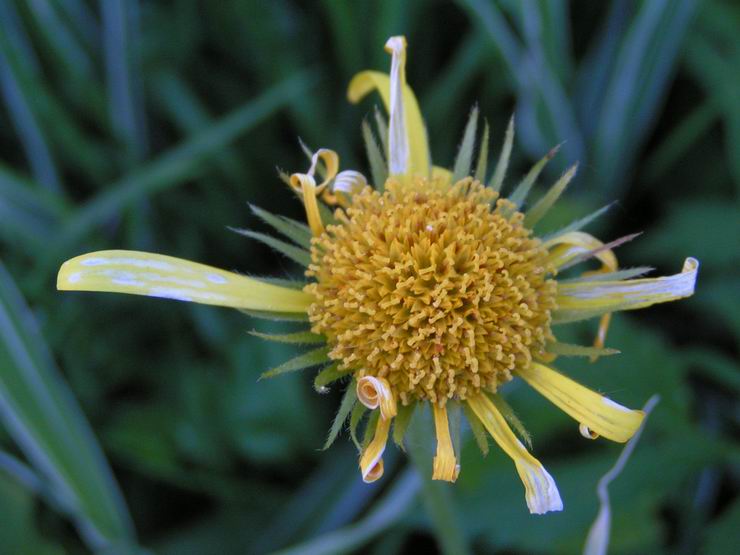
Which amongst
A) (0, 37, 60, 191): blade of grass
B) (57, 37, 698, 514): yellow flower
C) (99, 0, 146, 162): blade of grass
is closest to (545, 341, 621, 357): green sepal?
(57, 37, 698, 514): yellow flower

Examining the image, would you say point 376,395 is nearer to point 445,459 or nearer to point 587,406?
point 445,459

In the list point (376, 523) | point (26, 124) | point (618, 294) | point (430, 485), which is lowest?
point (376, 523)

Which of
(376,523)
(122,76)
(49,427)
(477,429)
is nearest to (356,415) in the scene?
(477,429)

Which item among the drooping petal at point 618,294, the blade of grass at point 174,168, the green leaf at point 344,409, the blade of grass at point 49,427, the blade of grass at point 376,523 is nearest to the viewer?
the green leaf at point 344,409

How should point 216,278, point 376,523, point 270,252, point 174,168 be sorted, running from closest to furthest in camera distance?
point 216,278, point 376,523, point 174,168, point 270,252

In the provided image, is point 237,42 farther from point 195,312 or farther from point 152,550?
point 152,550

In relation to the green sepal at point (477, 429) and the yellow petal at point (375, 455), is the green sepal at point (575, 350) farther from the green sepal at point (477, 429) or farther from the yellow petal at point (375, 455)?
the yellow petal at point (375, 455)

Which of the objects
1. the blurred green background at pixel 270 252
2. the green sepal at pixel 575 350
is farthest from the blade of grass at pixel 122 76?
the green sepal at pixel 575 350
